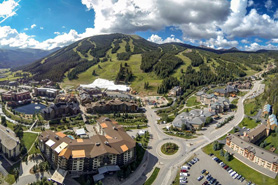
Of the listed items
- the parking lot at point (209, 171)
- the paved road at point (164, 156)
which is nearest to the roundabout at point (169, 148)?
the paved road at point (164, 156)

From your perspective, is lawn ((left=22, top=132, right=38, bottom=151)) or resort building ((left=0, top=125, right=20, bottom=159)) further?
lawn ((left=22, top=132, right=38, bottom=151))

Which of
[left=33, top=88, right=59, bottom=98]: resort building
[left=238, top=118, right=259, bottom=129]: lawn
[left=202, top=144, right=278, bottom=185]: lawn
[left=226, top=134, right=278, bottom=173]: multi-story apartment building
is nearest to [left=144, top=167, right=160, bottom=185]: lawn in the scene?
[left=202, top=144, right=278, bottom=185]: lawn

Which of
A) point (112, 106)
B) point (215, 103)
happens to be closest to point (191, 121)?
point (215, 103)

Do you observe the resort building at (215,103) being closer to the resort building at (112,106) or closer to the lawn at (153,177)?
the resort building at (112,106)

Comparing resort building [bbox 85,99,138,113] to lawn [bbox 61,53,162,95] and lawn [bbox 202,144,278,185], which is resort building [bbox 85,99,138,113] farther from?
lawn [bbox 202,144,278,185]

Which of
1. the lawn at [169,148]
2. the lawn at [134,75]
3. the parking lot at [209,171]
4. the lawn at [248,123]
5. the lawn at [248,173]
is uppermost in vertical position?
the lawn at [134,75]

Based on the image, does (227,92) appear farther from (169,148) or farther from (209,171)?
(209,171)
